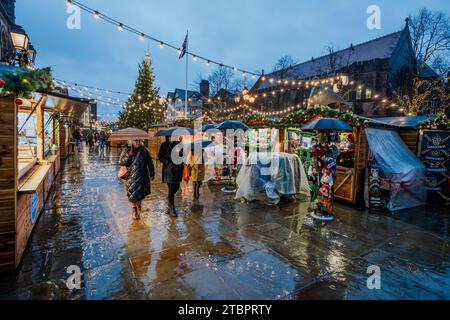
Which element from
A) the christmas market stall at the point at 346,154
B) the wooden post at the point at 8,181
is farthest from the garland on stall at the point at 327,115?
the wooden post at the point at 8,181

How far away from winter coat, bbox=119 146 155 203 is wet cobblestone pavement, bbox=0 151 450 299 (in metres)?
0.68

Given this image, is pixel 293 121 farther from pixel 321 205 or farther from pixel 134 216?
pixel 134 216

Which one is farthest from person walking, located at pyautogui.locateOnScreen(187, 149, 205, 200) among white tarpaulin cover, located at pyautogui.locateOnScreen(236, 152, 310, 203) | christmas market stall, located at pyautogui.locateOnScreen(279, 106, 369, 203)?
christmas market stall, located at pyautogui.locateOnScreen(279, 106, 369, 203)

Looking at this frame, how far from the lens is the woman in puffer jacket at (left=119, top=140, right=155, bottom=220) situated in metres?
4.92

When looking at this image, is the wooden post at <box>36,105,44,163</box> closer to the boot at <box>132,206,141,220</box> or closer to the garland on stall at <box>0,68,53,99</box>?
the boot at <box>132,206,141,220</box>

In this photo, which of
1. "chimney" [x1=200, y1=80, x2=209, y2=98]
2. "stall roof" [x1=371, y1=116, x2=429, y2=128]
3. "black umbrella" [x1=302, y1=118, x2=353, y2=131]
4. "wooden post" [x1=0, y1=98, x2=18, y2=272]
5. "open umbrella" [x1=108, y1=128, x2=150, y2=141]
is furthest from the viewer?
"chimney" [x1=200, y1=80, x2=209, y2=98]

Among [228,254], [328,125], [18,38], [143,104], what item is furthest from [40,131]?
[143,104]

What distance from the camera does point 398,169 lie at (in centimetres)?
651

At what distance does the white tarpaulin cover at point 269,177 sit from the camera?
22.1 feet

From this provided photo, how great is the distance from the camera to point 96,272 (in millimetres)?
3129

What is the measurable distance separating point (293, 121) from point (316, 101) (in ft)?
49.9
